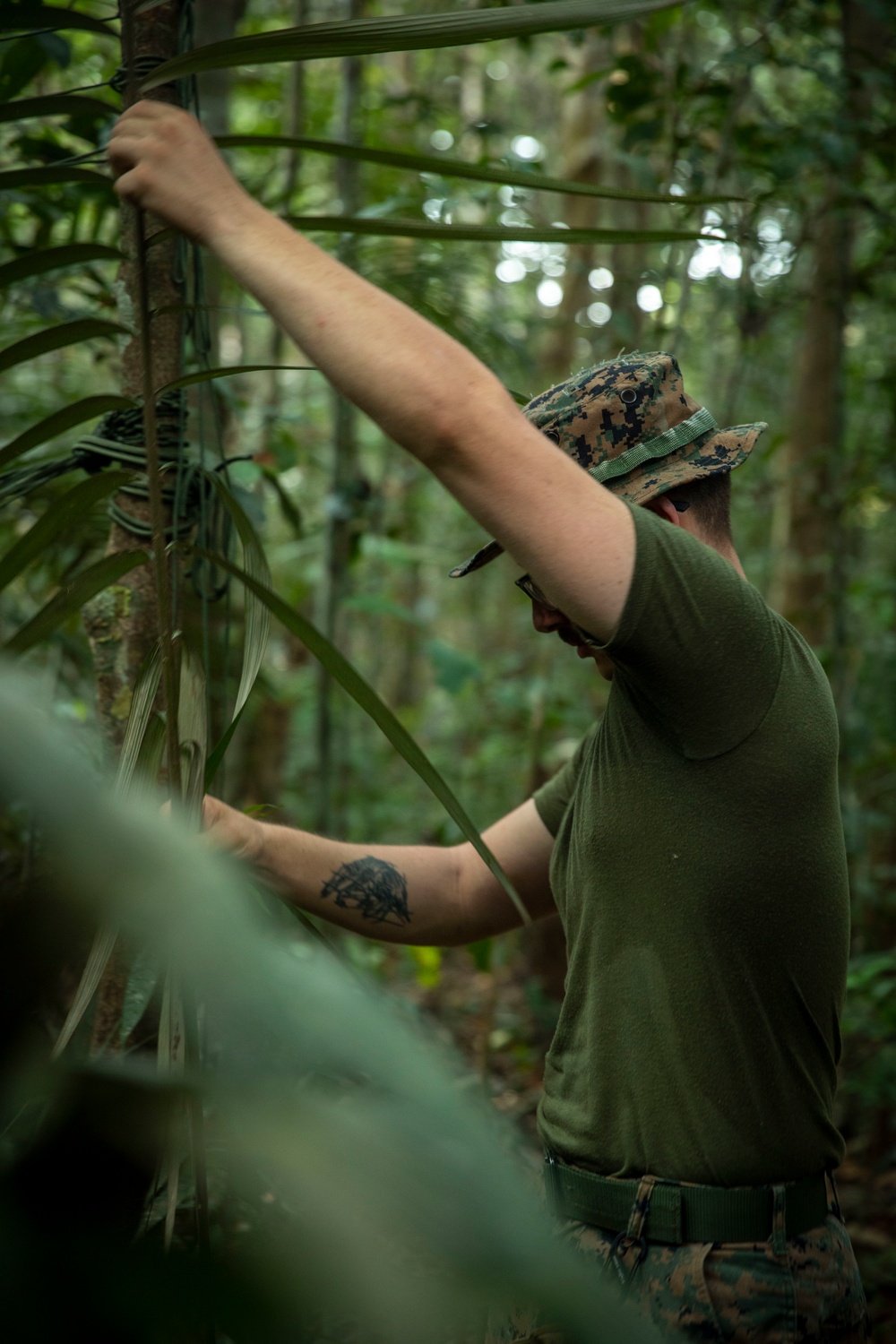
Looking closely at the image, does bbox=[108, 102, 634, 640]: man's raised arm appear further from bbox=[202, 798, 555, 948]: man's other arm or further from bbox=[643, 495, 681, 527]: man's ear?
bbox=[202, 798, 555, 948]: man's other arm

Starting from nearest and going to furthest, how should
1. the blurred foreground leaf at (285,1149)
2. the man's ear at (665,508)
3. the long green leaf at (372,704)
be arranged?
the blurred foreground leaf at (285,1149) → the long green leaf at (372,704) → the man's ear at (665,508)

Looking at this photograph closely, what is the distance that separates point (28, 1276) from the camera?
13.4 inches

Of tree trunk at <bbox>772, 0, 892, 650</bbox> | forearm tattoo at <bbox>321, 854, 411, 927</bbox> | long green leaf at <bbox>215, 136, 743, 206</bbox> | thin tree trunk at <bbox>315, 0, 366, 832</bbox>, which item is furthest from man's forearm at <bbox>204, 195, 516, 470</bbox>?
tree trunk at <bbox>772, 0, 892, 650</bbox>

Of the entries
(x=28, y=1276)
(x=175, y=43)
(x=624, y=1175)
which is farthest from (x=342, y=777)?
(x=28, y=1276)

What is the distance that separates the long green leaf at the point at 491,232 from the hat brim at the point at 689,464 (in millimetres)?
292

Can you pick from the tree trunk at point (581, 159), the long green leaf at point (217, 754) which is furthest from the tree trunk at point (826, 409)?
the long green leaf at point (217, 754)

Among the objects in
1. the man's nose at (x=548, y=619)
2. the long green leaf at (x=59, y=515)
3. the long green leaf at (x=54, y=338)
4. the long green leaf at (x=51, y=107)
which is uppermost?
the long green leaf at (x=51, y=107)

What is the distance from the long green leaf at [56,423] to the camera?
3.52 ft

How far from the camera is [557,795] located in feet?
5.46

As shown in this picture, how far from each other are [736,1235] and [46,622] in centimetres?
104

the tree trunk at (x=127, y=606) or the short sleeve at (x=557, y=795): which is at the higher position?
the tree trunk at (x=127, y=606)

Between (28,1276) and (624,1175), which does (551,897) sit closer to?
(624,1175)

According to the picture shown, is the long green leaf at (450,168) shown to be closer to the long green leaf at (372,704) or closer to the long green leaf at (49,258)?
the long green leaf at (49,258)

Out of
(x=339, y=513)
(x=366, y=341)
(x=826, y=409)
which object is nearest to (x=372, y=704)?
Result: (x=366, y=341)
